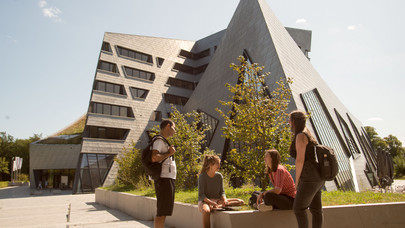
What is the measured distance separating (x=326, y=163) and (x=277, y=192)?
1.05m

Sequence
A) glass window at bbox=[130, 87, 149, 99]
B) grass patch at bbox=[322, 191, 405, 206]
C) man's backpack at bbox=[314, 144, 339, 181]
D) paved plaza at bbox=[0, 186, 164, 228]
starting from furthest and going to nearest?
1. glass window at bbox=[130, 87, 149, 99]
2. paved plaza at bbox=[0, 186, 164, 228]
3. grass patch at bbox=[322, 191, 405, 206]
4. man's backpack at bbox=[314, 144, 339, 181]

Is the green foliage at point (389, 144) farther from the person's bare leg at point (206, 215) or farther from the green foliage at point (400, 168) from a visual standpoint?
the person's bare leg at point (206, 215)

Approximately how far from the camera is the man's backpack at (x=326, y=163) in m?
3.36

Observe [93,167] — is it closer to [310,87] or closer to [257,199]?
[310,87]

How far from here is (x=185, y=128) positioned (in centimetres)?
1097

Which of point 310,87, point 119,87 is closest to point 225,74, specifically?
point 310,87

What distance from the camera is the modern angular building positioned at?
58.1ft

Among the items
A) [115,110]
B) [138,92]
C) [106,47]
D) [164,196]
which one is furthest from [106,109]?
[164,196]

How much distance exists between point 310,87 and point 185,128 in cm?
1260

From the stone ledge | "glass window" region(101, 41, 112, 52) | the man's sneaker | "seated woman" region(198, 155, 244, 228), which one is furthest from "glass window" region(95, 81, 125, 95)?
the man's sneaker

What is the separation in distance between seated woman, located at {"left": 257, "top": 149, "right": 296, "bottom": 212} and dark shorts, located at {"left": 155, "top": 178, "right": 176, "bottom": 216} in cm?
141

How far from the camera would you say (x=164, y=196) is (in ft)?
11.8

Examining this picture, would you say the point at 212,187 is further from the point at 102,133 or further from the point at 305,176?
the point at 102,133

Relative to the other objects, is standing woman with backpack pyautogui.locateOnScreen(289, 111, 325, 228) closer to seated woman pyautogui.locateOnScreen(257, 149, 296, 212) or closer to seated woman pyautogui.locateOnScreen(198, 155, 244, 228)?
seated woman pyautogui.locateOnScreen(257, 149, 296, 212)
